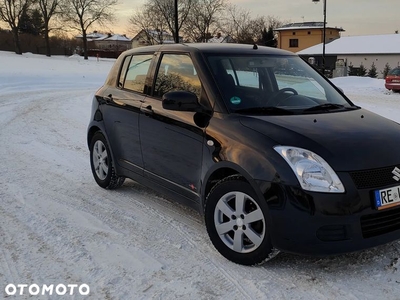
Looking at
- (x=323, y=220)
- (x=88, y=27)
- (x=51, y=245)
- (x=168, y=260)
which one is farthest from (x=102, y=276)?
(x=88, y=27)

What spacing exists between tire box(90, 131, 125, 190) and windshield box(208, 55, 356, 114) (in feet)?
6.58

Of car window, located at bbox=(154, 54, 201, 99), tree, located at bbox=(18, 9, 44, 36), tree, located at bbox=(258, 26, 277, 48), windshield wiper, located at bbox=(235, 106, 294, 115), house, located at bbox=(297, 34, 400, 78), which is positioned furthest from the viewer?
tree, located at bbox=(258, 26, 277, 48)

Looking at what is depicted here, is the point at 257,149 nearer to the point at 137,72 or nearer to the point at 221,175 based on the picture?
the point at 221,175

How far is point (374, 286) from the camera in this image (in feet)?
10.1

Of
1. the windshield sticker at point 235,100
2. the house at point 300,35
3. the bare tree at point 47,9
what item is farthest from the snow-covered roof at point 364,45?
the windshield sticker at point 235,100

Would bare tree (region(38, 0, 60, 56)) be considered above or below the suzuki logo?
above

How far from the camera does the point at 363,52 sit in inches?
2009

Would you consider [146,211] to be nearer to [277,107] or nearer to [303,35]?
[277,107]

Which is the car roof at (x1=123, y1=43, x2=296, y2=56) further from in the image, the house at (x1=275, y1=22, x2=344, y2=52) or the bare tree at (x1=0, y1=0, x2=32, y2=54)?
the house at (x1=275, y1=22, x2=344, y2=52)

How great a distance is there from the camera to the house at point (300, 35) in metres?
67.8

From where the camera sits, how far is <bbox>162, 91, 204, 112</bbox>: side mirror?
3.75 meters

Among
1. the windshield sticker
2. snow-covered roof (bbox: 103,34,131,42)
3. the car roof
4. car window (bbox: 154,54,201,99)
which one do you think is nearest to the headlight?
the windshield sticker

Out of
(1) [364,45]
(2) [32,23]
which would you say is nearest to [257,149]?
(1) [364,45]

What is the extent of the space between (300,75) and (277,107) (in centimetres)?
88
